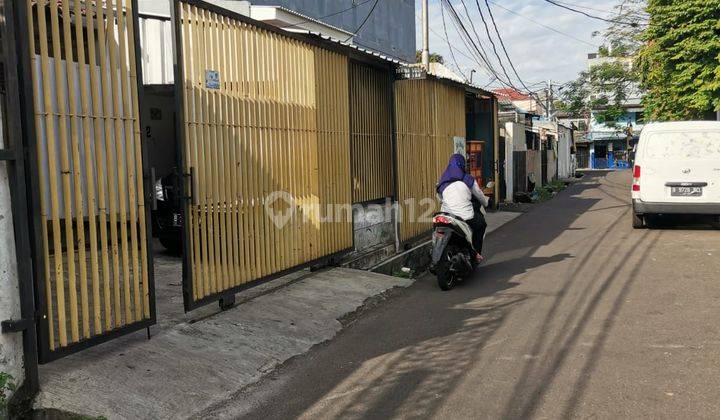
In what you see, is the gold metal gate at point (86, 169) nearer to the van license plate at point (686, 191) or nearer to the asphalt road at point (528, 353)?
the asphalt road at point (528, 353)

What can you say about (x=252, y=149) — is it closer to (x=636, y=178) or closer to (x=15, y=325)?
(x=15, y=325)

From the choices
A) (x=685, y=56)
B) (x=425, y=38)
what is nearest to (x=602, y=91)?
(x=685, y=56)

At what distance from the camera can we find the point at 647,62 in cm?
2172

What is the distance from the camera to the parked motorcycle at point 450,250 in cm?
794

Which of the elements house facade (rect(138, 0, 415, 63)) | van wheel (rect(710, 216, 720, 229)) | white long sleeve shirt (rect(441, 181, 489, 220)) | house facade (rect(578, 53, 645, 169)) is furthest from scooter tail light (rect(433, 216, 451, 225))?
house facade (rect(578, 53, 645, 169))

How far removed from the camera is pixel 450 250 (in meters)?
8.11

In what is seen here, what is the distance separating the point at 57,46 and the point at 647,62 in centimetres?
2154

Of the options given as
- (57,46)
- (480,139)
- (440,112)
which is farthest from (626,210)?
(57,46)

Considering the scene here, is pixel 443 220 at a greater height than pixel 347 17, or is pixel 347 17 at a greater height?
pixel 347 17

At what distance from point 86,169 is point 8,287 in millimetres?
989

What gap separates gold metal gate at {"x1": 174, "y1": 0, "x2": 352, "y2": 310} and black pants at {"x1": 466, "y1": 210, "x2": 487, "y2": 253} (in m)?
1.76

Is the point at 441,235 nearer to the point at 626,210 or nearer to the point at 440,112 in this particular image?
the point at 440,112

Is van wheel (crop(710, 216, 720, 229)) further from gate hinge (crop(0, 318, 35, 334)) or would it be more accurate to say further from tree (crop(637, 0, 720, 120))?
gate hinge (crop(0, 318, 35, 334))

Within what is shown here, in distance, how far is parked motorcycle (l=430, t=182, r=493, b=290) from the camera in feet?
26.0
